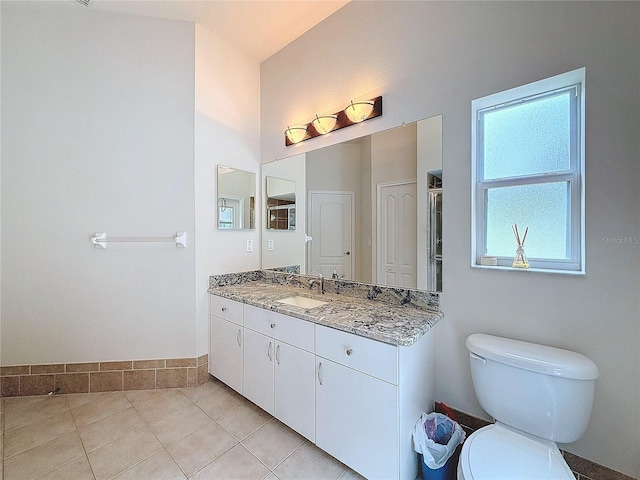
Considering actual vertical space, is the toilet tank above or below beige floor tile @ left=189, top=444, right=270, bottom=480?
above

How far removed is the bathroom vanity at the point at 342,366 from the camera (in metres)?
1.25

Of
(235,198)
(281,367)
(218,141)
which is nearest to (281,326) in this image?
(281,367)

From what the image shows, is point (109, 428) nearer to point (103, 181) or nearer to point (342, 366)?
point (342, 366)

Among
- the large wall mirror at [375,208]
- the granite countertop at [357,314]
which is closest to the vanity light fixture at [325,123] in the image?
the large wall mirror at [375,208]

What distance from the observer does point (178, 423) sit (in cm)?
180

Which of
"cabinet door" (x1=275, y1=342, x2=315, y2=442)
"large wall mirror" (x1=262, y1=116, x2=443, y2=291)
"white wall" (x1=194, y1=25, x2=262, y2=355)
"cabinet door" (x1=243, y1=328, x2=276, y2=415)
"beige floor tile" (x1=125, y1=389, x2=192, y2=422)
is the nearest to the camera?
"cabinet door" (x1=275, y1=342, x2=315, y2=442)

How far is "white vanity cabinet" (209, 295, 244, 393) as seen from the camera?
6.59 ft

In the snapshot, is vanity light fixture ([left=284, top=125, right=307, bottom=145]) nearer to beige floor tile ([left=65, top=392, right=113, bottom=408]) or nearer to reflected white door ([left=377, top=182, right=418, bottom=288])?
reflected white door ([left=377, top=182, right=418, bottom=288])

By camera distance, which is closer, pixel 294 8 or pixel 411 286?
pixel 411 286

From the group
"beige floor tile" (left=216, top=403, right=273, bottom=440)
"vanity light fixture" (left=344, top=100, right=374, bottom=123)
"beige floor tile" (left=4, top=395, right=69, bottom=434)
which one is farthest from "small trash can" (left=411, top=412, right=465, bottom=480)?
"beige floor tile" (left=4, top=395, right=69, bottom=434)

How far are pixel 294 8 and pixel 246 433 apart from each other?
2948 millimetres

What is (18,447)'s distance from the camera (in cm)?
158

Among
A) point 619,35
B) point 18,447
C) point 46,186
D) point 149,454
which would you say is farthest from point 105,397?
point 619,35

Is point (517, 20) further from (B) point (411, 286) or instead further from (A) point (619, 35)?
(B) point (411, 286)
